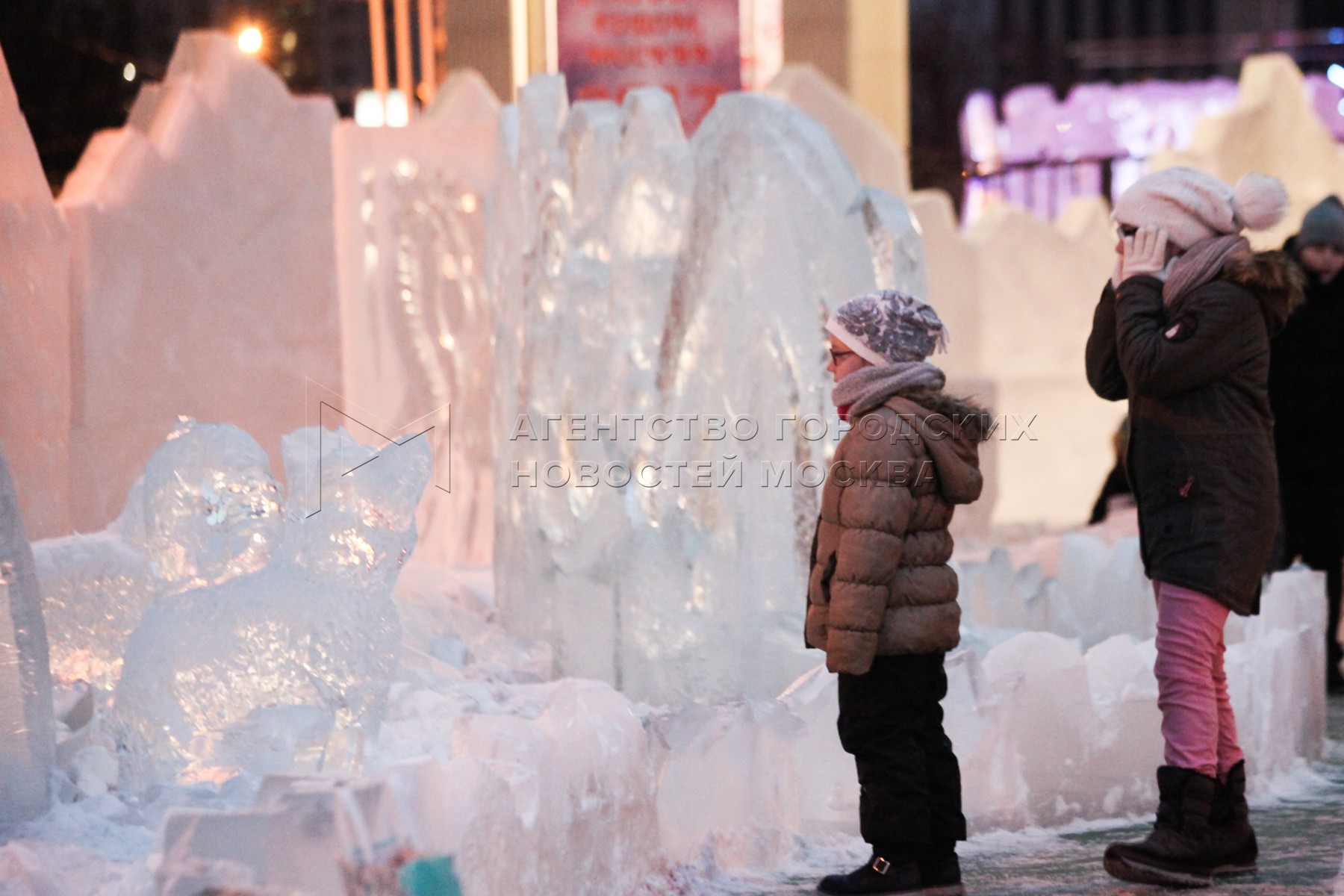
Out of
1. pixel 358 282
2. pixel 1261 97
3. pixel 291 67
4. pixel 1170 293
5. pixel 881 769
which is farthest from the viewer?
pixel 1261 97

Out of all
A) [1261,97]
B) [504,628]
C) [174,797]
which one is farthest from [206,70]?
[1261,97]

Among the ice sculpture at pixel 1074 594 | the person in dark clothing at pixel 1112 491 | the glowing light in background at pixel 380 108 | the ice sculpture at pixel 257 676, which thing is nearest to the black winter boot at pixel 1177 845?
the ice sculpture at pixel 257 676

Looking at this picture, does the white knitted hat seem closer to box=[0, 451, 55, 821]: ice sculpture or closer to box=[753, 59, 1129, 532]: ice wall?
box=[0, 451, 55, 821]: ice sculpture

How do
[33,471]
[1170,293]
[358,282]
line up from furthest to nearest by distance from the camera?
[358,282]
[33,471]
[1170,293]

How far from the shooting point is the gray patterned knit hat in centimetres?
249

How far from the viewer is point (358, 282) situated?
5.48 metres

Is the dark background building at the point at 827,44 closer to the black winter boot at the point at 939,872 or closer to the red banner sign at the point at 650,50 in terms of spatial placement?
the red banner sign at the point at 650,50

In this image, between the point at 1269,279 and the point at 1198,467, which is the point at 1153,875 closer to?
the point at 1198,467

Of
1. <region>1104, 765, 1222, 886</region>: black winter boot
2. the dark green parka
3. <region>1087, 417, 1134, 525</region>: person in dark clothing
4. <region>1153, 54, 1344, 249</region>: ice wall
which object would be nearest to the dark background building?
<region>1153, 54, 1344, 249</region>: ice wall

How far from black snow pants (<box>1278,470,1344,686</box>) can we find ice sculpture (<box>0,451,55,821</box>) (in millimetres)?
3225

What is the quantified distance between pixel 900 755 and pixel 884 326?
0.70 meters

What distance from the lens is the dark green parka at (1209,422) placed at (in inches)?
99.4

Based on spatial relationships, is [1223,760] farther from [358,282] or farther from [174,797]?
[358,282]

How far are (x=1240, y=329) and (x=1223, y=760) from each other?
2.45 ft
